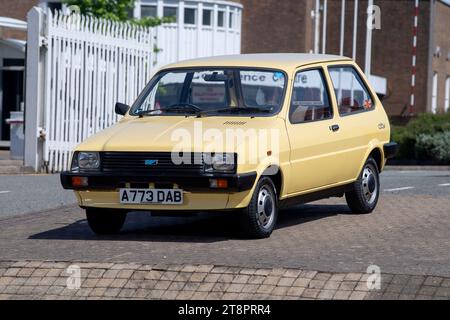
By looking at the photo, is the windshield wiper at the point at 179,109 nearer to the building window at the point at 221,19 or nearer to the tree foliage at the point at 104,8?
the tree foliage at the point at 104,8

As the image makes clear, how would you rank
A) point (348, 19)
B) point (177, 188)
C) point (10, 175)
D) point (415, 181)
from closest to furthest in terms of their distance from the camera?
1. point (177, 188)
2. point (415, 181)
3. point (10, 175)
4. point (348, 19)

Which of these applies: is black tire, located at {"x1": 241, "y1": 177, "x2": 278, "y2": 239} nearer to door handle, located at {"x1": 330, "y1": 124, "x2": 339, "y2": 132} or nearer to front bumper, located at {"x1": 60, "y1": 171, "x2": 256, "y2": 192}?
front bumper, located at {"x1": 60, "y1": 171, "x2": 256, "y2": 192}

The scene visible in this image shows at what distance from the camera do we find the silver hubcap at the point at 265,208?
10.5 m

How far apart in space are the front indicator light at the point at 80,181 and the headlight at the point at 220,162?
3.82 feet

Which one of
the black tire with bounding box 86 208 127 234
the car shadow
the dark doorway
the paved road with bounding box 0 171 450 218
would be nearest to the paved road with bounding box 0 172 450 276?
the car shadow

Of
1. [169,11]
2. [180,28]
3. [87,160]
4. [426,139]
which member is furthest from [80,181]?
[180,28]

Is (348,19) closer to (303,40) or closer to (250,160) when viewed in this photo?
(303,40)

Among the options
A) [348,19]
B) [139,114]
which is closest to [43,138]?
[139,114]

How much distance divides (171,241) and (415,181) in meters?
8.37

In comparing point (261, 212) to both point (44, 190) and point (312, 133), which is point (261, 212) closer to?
point (312, 133)

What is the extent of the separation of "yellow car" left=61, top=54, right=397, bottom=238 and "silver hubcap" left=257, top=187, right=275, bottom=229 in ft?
0.04

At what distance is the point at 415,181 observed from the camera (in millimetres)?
18109

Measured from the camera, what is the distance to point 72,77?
69.8ft

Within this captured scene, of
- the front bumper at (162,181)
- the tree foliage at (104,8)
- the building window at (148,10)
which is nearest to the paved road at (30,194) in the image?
the front bumper at (162,181)
